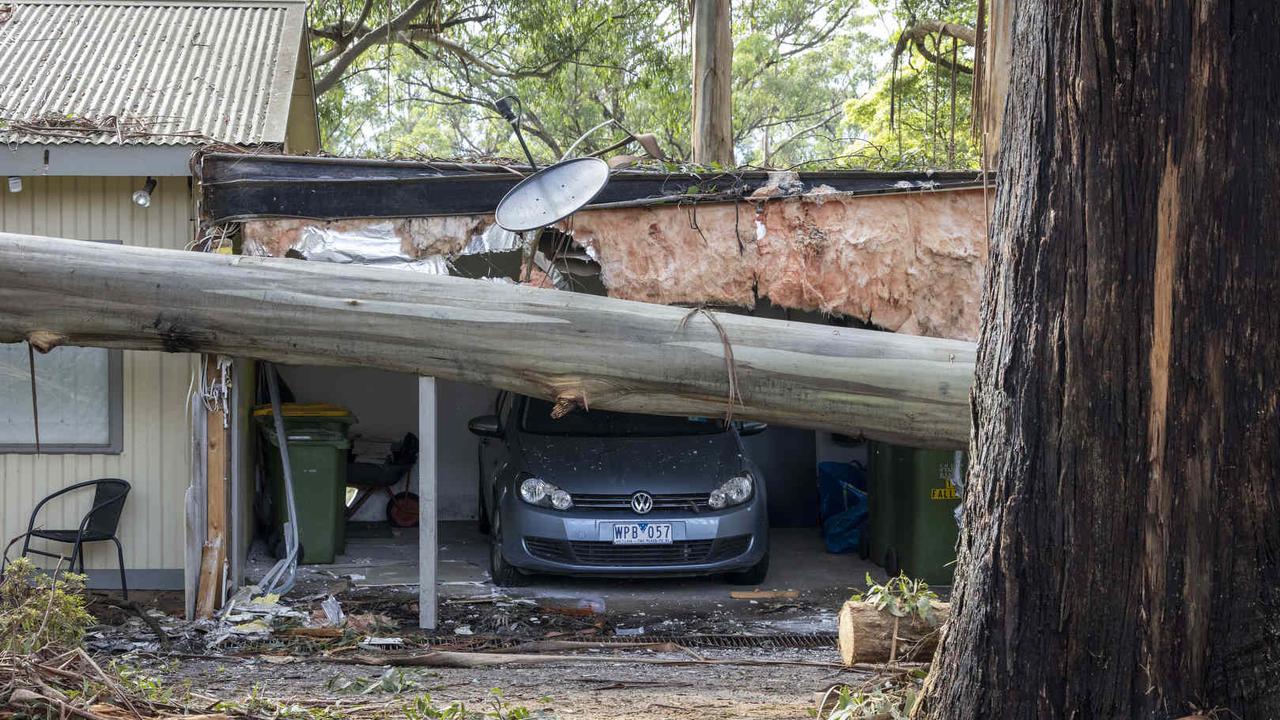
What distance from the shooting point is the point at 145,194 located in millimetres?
8359

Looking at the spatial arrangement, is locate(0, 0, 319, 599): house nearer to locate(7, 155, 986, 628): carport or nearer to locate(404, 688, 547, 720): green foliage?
locate(7, 155, 986, 628): carport

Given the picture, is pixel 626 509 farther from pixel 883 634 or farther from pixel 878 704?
pixel 878 704

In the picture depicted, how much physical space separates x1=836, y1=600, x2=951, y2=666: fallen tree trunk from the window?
589cm

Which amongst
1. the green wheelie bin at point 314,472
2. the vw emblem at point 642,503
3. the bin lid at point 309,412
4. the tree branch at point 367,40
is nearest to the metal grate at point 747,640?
the vw emblem at point 642,503

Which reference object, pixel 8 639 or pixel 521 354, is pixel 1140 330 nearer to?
pixel 521 354

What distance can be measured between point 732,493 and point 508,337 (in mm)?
3497

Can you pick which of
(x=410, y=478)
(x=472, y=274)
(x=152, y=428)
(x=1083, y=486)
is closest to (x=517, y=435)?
(x=472, y=274)

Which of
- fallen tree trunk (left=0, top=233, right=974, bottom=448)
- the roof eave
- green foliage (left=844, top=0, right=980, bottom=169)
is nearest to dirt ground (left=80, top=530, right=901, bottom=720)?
fallen tree trunk (left=0, top=233, right=974, bottom=448)

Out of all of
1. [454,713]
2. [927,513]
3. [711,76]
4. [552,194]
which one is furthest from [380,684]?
[711,76]

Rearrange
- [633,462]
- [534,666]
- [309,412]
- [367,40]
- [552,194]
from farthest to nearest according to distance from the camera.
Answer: [367,40] → [309,412] → [633,462] → [534,666] → [552,194]

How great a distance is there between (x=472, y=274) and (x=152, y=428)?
265 centimetres

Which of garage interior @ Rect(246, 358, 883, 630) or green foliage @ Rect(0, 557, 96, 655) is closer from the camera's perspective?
green foliage @ Rect(0, 557, 96, 655)

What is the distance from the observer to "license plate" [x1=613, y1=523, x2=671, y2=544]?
8.56m

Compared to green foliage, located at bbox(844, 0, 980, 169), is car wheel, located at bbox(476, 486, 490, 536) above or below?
below
